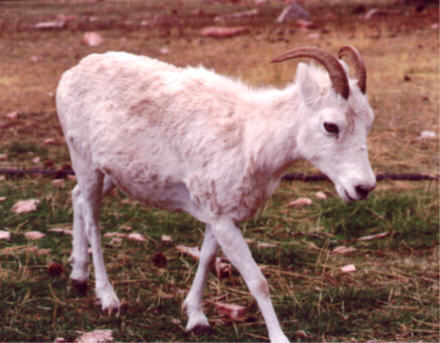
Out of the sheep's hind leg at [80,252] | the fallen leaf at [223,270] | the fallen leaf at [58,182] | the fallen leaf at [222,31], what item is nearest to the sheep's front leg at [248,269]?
the fallen leaf at [223,270]

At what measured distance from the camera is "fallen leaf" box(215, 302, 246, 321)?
4102mm

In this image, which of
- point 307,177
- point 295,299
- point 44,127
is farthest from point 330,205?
point 44,127

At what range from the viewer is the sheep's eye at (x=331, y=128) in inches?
133

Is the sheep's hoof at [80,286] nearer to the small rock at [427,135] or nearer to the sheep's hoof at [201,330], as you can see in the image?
the sheep's hoof at [201,330]

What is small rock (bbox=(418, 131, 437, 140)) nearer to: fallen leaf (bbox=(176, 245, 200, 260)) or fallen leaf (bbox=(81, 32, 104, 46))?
fallen leaf (bbox=(176, 245, 200, 260))

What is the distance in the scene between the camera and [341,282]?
4.61 meters

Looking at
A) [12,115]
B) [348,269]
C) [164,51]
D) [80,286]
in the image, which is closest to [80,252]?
[80,286]

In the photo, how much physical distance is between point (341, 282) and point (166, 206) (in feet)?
4.36

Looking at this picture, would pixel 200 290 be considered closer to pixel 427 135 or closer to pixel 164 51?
pixel 427 135

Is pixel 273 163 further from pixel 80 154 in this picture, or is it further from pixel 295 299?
pixel 80 154

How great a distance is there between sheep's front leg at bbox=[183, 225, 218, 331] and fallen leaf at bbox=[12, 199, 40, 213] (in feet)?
6.88

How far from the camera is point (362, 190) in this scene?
10.9 feet

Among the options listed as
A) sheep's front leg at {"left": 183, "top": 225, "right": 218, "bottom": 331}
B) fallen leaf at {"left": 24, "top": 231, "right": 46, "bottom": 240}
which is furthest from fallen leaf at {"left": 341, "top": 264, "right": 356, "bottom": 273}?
fallen leaf at {"left": 24, "top": 231, "right": 46, "bottom": 240}

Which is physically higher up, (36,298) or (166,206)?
(166,206)
